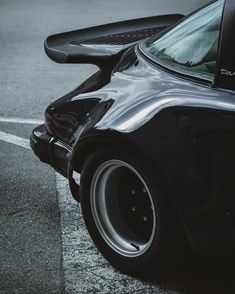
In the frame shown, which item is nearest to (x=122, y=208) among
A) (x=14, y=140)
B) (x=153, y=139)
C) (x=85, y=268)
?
(x=85, y=268)

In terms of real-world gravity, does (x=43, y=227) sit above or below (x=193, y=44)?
below

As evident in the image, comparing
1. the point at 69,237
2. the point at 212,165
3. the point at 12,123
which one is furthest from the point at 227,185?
the point at 12,123

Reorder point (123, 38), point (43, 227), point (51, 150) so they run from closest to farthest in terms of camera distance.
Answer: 1. point (51, 150)
2. point (43, 227)
3. point (123, 38)

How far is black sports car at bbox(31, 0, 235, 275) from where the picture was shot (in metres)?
2.98

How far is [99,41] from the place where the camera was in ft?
13.9

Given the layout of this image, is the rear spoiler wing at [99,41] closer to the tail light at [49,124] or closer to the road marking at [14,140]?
the tail light at [49,124]

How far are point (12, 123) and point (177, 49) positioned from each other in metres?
2.97

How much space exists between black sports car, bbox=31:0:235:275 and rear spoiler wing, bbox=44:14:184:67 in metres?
0.01

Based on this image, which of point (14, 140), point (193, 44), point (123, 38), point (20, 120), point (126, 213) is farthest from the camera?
point (20, 120)

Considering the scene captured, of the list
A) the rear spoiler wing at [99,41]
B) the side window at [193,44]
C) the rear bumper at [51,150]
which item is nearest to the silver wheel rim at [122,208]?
the rear bumper at [51,150]

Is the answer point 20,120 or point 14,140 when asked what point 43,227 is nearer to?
point 14,140

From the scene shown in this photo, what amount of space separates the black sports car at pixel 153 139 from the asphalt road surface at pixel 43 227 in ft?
0.54

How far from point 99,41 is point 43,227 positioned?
1155 mm

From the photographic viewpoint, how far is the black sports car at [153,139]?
2984 millimetres
